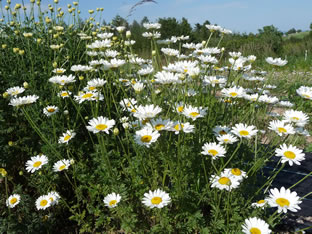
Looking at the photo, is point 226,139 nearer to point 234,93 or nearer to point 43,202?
point 234,93

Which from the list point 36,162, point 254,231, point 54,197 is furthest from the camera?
point 36,162

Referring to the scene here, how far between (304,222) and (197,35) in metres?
16.7

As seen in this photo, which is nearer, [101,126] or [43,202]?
[101,126]

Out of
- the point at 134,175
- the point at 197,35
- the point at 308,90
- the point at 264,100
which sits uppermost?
the point at 308,90

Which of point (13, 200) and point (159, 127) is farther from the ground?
point (159, 127)

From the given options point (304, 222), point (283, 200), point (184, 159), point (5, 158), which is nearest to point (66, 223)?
point (5, 158)

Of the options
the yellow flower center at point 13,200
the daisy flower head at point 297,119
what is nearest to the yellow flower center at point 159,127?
the daisy flower head at point 297,119

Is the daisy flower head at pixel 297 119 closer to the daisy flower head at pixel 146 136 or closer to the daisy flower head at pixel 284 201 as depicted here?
the daisy flower head at pixel 284 201

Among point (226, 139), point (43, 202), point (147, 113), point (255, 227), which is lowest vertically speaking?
point (43, 202)

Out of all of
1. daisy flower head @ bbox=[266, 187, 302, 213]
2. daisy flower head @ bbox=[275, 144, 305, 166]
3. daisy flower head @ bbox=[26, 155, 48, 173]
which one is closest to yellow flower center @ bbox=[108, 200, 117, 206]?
daisy flower head @ bbox=[26, 155, 48, 173]

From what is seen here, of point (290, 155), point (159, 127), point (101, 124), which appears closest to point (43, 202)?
point (101, 124)

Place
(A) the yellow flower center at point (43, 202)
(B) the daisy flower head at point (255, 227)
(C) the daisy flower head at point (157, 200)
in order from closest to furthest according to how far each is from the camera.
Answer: (B) the daisy flower head at point (255, 227), (C) the daisy flower head at point (157, 200), (A) the yellow flower center at point (43, 202)

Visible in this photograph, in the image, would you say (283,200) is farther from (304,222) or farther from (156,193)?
(304,222)

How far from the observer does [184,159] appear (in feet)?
6.54
